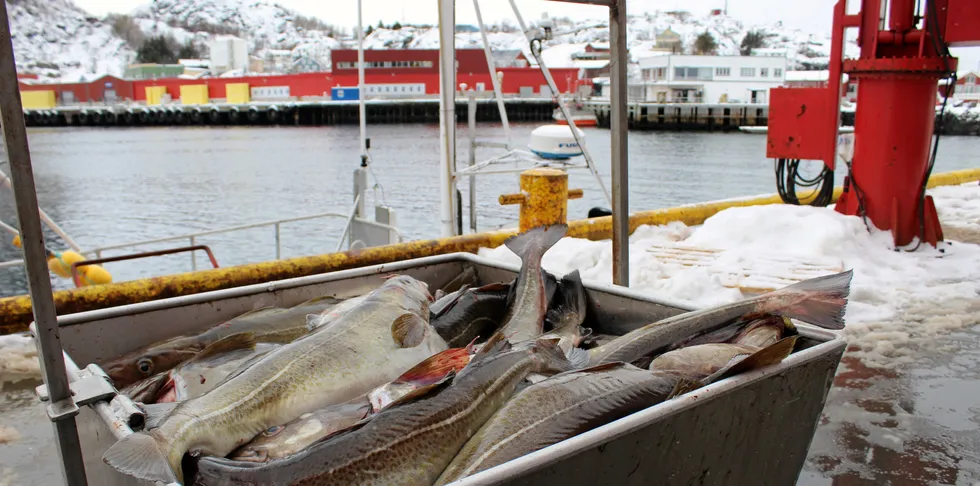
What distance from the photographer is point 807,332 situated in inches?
97.6

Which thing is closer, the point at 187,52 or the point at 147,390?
the point at 147,390

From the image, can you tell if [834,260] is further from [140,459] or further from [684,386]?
[140,459]

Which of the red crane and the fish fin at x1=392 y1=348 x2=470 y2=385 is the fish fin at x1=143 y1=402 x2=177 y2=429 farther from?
the red crane

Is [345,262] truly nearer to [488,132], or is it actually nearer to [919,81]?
[919,81]

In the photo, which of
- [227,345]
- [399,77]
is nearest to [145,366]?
[227,345]

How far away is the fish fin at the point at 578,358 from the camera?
2311mm

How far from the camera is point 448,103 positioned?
7.24 metres

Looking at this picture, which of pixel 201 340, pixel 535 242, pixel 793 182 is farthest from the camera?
pixel 793 182

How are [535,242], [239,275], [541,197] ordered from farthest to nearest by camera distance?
[541,197]
[239,275]
[535,242]

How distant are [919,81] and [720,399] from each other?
5811 mm

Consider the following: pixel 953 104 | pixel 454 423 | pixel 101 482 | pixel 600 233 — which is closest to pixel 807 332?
pixel 454 423

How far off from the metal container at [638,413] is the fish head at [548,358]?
0.43m

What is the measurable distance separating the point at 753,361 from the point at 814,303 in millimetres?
710

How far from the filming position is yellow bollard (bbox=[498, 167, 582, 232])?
22.5 feet
